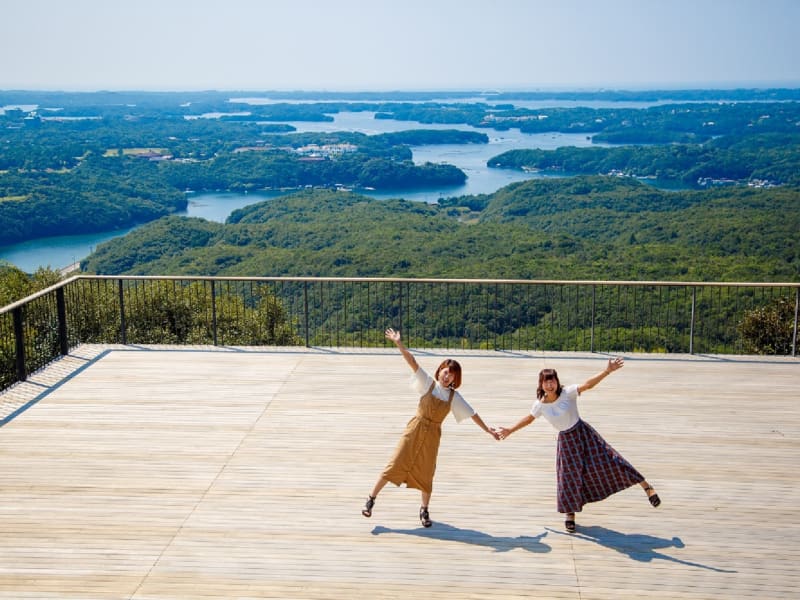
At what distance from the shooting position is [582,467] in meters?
4.98

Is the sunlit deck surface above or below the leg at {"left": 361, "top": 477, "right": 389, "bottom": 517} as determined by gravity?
below

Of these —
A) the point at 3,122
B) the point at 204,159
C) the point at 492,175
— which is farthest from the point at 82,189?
the point at 3,122

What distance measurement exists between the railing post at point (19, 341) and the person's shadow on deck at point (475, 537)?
457cm

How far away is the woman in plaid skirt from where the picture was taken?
489cm

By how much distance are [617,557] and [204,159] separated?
112656mm

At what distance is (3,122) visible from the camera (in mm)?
150875

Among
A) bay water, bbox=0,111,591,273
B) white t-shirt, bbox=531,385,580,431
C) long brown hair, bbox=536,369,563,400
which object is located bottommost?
bay water, bbox=0,111,591,273

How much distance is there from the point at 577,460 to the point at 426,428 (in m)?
0.94

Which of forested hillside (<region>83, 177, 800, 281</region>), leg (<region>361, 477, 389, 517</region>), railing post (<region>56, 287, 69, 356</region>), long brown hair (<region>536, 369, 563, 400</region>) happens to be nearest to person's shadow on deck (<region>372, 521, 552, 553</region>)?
leg (<region>361, 477, 389, 517</region>)

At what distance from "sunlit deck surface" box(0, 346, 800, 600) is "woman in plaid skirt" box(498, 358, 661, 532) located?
0.22 m

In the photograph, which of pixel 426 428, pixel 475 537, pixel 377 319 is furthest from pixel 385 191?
pixel 475 537

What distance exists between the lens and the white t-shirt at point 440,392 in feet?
15.9

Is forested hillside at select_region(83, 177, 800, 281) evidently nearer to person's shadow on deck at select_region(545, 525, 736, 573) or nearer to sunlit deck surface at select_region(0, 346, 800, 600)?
sunlit deck surface at select_region(0, 346, 800, 600)

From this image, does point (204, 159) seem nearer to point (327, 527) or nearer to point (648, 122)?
point (648, 122)
